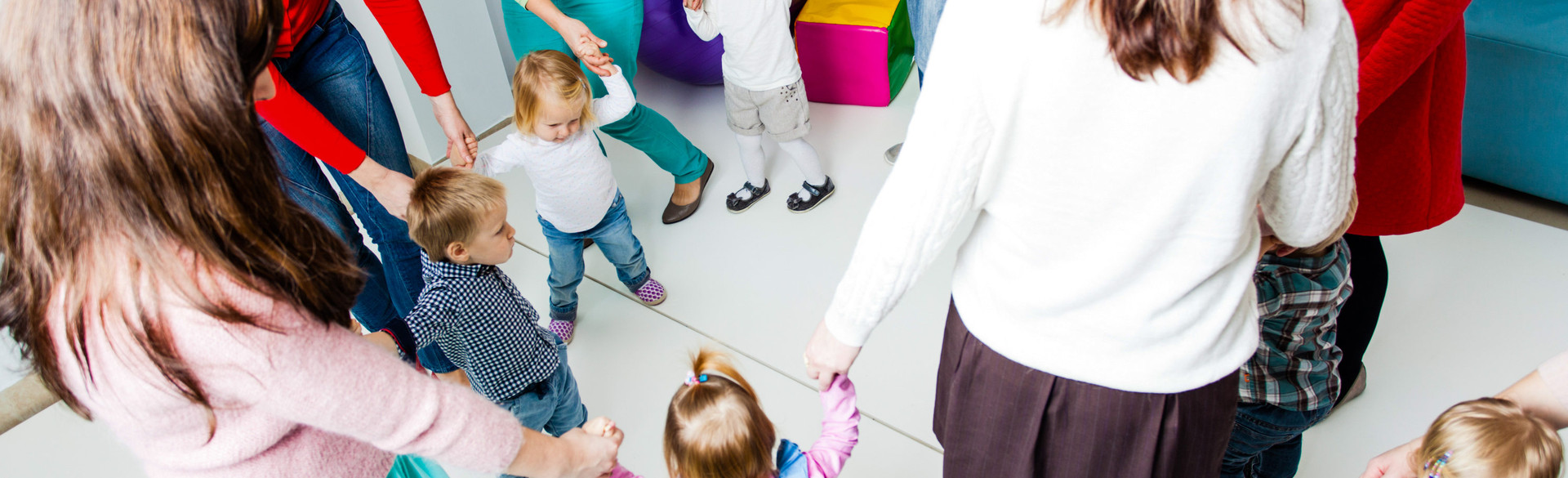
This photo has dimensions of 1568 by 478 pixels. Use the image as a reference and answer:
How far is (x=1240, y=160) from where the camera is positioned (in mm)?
764

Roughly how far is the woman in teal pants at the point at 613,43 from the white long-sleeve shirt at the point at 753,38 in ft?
0.64

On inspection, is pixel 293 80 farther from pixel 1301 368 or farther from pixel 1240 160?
pixel 1301 368

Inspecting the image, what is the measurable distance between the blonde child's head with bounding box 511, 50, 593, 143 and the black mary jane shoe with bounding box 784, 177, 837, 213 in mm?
819

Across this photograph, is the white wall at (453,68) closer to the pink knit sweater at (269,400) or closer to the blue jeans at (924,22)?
the blue jeans at (924,22)

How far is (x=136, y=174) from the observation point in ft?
2.30

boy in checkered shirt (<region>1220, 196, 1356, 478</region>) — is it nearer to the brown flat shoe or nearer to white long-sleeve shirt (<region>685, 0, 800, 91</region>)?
white long-sleeve shirt (<region>685, 0, 800, 91</region>)

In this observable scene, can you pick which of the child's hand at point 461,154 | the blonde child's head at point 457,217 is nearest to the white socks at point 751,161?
the child's hand at point 461,154

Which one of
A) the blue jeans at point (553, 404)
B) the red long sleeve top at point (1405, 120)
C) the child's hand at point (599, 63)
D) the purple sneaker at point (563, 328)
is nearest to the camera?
the red long sleeve top at point (1405, 120)

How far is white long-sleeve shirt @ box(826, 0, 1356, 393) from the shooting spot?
74 cm

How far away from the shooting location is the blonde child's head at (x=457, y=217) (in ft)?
4.94

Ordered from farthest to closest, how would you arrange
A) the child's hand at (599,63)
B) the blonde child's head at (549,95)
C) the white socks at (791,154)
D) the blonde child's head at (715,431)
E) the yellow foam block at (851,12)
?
the yellow foam block at (851,12)
the white socks at (791,154)
the child's hand at (599,63)
the blonde child's head at (549,95)
the blonde child's head at (715,431)

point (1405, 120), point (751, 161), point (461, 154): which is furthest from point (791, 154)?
point (1405, 120)

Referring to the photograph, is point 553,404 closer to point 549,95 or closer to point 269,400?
point 549,95

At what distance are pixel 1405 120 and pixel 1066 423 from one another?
710 millimetres
